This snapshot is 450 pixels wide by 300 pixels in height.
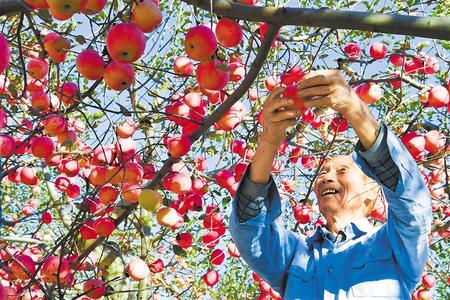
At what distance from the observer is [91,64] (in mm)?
1937

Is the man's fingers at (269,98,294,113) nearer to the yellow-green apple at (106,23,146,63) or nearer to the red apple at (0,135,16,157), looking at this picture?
the yellow-green apple at (106,23,146,63)

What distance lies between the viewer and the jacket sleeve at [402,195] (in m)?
1.83

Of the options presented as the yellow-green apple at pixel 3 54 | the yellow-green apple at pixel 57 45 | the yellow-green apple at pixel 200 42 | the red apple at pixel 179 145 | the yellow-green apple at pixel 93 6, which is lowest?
the yellow-green apple at pixel 3 54

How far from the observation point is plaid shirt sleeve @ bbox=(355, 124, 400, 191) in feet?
5.98

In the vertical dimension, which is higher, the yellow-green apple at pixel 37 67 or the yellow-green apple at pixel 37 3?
the yellow-green apple at pixel 37 67

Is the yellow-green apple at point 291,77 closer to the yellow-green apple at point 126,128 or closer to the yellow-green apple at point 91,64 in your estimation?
the yellow-green apple at point 126,128

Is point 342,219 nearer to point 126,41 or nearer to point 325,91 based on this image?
point 325,91

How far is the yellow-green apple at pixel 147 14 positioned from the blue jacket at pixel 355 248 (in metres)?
0.63

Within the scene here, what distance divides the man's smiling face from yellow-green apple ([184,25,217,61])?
783mm

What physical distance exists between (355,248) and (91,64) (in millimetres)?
1073

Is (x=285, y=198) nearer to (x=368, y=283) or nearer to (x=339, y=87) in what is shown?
(x=368, y=283)

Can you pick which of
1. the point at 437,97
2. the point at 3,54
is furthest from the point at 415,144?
the point at 3,54

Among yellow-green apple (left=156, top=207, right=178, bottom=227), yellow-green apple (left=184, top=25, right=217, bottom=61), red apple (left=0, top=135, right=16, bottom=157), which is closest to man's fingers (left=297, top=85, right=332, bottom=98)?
yellow-green apple (left=184, top=25, right=217, bottom=61)

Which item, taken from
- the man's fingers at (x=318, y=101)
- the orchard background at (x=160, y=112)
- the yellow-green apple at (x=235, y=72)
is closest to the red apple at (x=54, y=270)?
the orchard background at (x=160, y=112)
